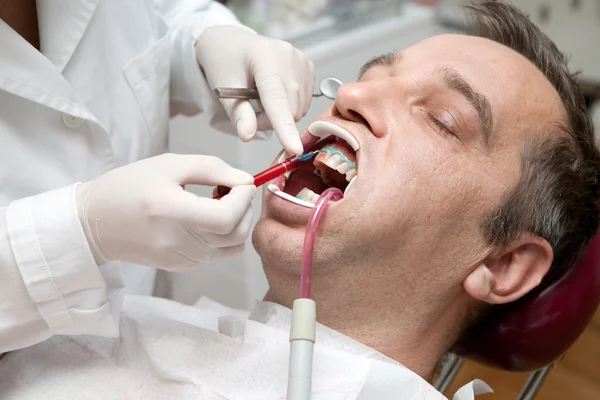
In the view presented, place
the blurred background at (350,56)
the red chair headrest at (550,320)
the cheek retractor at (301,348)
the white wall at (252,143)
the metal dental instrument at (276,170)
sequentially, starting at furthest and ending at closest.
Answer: the white wall at (252,143) < the blurred background at (350,56) < the red chair headrest at (550,320) < the metal dental instrument at (276,170) < the cheek retractor at (301,348)

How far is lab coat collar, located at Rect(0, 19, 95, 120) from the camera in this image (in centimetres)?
129

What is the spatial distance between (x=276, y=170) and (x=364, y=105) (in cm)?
25

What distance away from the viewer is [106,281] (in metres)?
1.31

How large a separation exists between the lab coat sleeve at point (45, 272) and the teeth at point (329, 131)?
1.71ft

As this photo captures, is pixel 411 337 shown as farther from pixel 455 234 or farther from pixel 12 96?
pixel 12 96

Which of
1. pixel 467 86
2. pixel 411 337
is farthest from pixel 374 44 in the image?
pixel 411 337

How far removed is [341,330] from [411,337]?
0.17m

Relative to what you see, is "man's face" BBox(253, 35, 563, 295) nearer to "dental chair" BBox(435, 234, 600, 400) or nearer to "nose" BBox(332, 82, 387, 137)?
"nose" BBox(332, 82, 387, 137)

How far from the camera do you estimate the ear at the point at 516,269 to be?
1425 mm

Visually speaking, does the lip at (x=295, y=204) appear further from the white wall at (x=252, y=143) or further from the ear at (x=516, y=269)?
the white wall at (x=252, y=143)

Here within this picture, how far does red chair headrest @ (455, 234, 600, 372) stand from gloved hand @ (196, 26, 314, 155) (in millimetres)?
710

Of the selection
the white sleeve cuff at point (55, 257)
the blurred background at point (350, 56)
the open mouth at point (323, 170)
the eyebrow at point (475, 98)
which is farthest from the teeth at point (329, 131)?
the blurred background at point (350, 56)

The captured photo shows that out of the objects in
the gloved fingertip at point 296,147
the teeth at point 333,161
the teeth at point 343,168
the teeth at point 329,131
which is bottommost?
the teeth at point 343,168

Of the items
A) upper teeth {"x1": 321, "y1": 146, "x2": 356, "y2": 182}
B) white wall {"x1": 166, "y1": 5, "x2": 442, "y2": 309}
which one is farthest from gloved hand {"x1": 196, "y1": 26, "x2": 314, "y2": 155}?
white wall {"x1": 166, "y1": 5, "x2": 442, "y2": 309}
